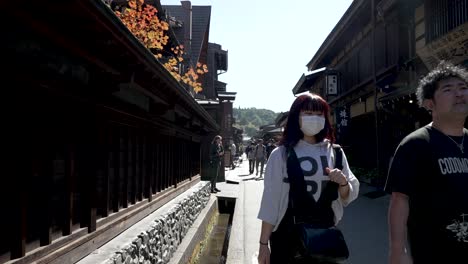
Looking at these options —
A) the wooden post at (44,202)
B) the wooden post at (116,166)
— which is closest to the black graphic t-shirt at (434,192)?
the wooden post at (44,202)

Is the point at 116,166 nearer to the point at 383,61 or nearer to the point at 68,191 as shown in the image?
the point at 68,191

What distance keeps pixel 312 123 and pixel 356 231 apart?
244 inches

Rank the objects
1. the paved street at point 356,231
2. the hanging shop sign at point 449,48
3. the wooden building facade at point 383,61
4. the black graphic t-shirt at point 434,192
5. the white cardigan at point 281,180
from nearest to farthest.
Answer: the black graphic t-shirt at point 434,192 < the white cardigan at point 281,180 < the paved street at point 356,231 < the hanging shop sign at point 449,48 < the wooden building facade at point 383,61

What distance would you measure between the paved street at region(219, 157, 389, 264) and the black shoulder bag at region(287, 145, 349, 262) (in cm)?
286

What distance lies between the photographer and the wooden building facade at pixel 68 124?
9.52ft

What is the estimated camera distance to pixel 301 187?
9.22ft

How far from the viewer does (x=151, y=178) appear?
716 centimetres

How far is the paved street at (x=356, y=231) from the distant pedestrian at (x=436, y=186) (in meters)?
3.13

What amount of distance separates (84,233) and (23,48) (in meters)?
1.94

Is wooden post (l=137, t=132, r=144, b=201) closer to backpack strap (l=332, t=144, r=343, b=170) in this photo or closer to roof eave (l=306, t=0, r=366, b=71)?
backpack strap (l=332, t=144, r=343, b=170)

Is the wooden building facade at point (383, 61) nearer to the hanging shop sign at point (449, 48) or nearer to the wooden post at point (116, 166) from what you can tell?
the hanging shop sign at point (449, 48)

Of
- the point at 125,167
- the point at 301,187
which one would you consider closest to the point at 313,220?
the point at 301,187

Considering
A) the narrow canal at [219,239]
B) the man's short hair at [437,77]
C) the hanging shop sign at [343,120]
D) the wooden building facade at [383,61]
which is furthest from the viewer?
the hanging shop sign at [343,120]

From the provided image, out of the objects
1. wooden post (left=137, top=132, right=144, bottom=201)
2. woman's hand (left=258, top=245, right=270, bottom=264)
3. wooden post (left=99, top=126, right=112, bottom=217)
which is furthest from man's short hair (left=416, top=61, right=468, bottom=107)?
wooden post (left=137, top=132, right=144, bottom=201)
